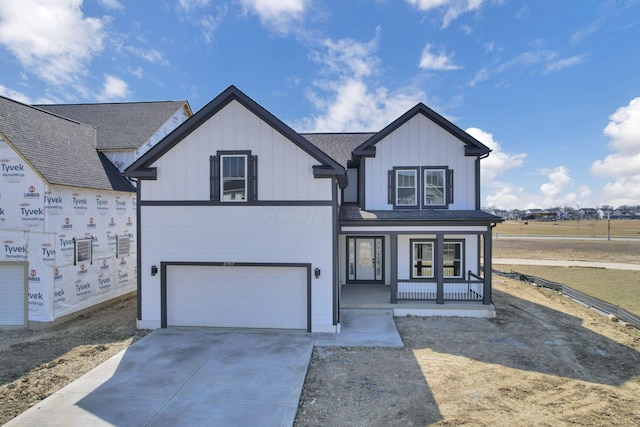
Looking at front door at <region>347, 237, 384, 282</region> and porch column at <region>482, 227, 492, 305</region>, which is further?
front door at <region>347, 237, 384, 282</region>

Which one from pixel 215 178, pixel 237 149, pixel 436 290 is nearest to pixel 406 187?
pixel 436 290

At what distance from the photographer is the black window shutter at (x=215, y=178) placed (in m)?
10.6

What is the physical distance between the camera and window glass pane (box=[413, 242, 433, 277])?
13.6 m

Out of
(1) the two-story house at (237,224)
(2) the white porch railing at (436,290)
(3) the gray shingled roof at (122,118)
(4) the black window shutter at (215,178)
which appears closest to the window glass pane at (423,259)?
(2) the white porch railing at (436,290)

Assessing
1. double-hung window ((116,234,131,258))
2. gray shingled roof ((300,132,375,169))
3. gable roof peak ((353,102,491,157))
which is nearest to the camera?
gable roof peak ((353,102,491,157))

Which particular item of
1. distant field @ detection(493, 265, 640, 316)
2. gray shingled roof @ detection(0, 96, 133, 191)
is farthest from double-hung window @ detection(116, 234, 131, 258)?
distant field @ detection(493, 265, 640, 316)

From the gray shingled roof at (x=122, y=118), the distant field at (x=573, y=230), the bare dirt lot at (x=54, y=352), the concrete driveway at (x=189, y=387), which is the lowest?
the bare dirt lot at (x=54, y=352)

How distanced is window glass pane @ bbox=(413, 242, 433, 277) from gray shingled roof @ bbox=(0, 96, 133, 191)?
1239 centimetres

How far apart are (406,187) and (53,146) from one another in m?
13.3

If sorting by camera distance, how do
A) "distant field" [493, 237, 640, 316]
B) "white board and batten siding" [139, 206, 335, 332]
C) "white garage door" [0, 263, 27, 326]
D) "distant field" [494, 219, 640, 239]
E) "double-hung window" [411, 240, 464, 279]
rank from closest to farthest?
1. "white board and batten siding" [139, 206, 335, 332]
2. "white garage door" [0, 263, 27, 326]
3. "double-hung window" [411, 240, 464, 279]
4. "distant field" [493, 237, 640, 316]
5. "distant field" [494, 219, 640, 239]

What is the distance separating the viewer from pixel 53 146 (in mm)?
12625

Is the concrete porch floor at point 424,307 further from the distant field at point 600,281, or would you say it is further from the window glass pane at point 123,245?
the window glass pane at point 123,245

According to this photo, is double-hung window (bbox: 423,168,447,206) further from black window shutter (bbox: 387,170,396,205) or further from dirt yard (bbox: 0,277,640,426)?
dirt yard (bbox: 0,277,640,426)

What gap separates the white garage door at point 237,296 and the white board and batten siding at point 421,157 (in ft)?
16.5
